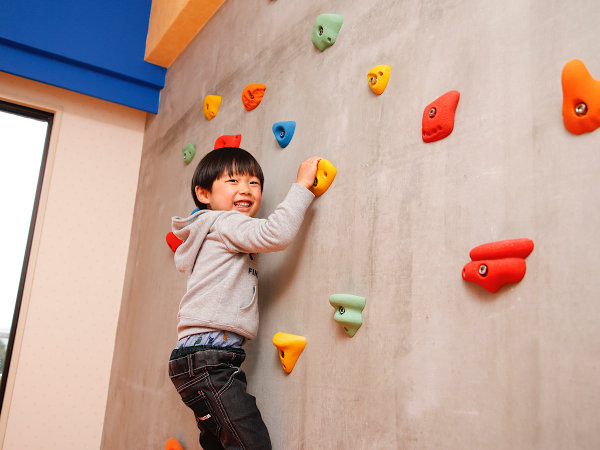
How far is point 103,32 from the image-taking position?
114 inches

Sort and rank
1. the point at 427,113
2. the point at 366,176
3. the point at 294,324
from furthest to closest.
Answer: the point at 294,324
the point at 366,176
the point at 427,113

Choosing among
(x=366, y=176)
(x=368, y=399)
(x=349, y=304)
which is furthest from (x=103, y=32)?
(x=368, y=399)

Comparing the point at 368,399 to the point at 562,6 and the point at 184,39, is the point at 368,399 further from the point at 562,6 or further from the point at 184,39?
the point at 184,39

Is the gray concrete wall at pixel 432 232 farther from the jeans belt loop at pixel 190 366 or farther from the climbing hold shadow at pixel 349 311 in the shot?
the jeans belt loop at pixel 190 366

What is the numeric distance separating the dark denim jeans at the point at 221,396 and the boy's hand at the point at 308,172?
0.51m

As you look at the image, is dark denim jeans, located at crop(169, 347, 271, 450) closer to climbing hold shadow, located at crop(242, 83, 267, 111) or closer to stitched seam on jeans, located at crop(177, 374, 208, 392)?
stitched seam on jeans, located at crop(177, 374, 208, 392)

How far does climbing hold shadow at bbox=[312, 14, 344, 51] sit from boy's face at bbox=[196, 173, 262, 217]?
18.1 inches

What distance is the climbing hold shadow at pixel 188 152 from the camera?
2.44 meters

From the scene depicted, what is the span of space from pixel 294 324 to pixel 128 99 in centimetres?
201

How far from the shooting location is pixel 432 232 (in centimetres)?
115

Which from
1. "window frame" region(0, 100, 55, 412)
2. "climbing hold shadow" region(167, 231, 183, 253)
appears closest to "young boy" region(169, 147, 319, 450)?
"climbing hold shadow" region(167, 231, 183, 253)

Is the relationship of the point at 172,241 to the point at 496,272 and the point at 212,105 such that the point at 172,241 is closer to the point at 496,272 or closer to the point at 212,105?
the point at 212,105

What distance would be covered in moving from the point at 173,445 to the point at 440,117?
153 cm

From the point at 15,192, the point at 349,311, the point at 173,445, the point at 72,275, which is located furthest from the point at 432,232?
the point at 15,192
